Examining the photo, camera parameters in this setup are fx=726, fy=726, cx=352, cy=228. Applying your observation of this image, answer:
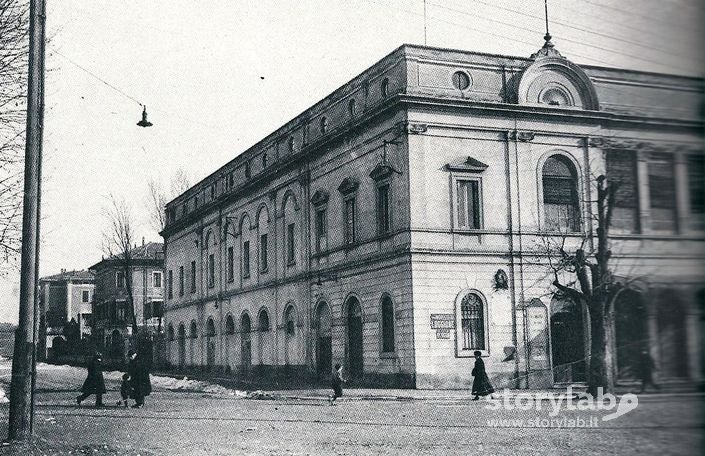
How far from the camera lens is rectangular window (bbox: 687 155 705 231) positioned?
9.06 feet

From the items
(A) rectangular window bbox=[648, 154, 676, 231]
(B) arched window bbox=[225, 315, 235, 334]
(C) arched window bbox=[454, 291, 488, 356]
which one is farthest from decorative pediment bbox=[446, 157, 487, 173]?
(A) rectangular window bbox=[648, 154, 676, 231]

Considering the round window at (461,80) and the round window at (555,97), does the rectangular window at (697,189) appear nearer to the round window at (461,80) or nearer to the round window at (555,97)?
the round window at (461,80)

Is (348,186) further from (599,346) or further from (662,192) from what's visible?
(662,192)

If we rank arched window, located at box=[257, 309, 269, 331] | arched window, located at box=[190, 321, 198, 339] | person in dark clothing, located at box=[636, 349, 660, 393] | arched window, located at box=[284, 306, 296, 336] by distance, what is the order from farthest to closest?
arched window, located at box=[190, 321, 198, 339]
arched window, located at box=[257, 309, 269, 331]
arched window, located at box=[284, 306, 296, 336]
person in dark clothing, located at box=[636, 349, 660, 393]

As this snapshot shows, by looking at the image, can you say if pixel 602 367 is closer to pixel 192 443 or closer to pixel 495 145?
pixel 192 443

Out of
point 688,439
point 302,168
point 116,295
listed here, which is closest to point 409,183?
point 302,168

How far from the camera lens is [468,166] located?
2480 centimetres

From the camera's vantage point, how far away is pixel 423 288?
944 inches

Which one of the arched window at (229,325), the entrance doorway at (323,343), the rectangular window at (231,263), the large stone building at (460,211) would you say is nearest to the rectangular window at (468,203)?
the large stone building at (460,211)

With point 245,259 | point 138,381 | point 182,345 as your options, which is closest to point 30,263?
point 138,381

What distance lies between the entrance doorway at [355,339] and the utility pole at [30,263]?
1701 centimetres

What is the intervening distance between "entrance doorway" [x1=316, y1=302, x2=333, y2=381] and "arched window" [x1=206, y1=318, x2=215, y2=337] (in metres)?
15.9

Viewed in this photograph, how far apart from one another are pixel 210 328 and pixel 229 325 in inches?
151

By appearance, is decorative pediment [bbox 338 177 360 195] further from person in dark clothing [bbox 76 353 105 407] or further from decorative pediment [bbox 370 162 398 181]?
person in dark clothing [bbox 76 353 105 407]
